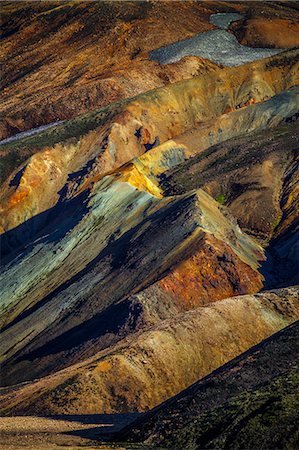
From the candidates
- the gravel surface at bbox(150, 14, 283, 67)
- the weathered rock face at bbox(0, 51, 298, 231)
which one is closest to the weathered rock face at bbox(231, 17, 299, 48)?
the gravel surface at bbox(150, 14, 283, 67)

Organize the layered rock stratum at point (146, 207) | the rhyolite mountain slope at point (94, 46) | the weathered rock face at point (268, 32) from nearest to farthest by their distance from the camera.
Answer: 1. the layered rock stratum at point (146, 207)
2. the rhyolite mountain slope at point (94, 46)
3. the weathered rock face at point (268, 32)

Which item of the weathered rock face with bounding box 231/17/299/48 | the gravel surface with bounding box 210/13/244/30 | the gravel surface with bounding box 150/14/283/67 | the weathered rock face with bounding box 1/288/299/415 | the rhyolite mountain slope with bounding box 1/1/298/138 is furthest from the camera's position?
the gravel surface with bounding box 210/13/244/30

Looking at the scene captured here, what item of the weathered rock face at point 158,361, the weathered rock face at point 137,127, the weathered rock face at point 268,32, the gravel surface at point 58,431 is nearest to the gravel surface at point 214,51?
the weathered rock face at point 268,32

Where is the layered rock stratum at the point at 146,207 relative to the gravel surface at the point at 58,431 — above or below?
below

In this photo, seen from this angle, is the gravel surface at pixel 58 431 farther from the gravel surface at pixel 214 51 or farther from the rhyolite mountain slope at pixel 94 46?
the gravel surface at pixel 214 51

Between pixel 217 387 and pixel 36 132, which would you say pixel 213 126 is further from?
pixel 217 387

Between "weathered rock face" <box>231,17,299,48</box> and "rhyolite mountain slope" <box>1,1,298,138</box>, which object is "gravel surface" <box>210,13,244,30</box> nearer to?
"rhyolite mountain slope" <box>1,1,298,138</box>
